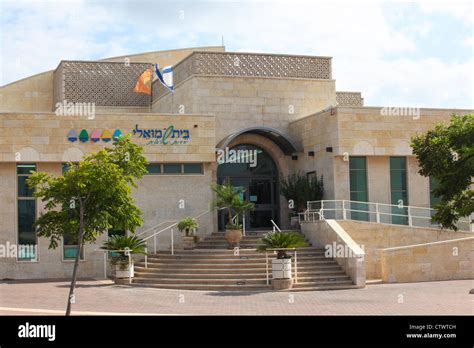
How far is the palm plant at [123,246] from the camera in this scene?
2608 centimetres

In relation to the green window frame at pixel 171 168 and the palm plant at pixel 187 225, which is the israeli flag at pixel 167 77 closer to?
the green window frame at pixel 171 168

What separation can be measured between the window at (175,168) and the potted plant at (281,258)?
23.4ft

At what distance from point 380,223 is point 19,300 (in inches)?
537

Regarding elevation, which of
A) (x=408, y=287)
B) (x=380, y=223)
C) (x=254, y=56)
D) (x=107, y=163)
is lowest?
(x=408, y=287)

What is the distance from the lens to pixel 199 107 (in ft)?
105

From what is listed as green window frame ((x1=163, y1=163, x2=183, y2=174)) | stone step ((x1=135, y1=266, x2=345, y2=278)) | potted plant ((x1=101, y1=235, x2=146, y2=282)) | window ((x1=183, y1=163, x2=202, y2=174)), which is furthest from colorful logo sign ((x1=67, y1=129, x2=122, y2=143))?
stone step ((x1=135, y1=266, x2=345, y2=278))

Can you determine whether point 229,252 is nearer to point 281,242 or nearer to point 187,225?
point 187,225

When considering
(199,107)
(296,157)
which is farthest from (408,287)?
(199,107)

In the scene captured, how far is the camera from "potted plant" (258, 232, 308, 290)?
2391 cm

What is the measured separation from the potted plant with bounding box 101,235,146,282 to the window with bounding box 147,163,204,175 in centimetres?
373

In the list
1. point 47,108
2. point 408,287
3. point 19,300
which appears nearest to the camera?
point 19,300

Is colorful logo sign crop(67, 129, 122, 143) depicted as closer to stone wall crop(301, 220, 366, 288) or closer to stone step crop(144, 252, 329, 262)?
stone step crop(144, 252, 329, 262)
